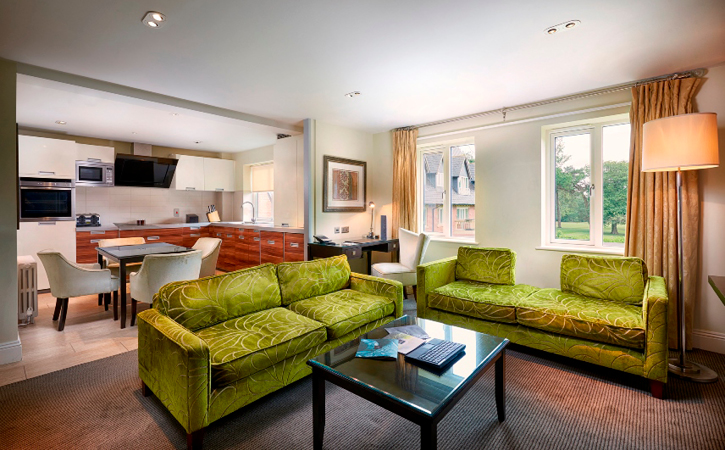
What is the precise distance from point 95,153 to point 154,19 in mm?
4528

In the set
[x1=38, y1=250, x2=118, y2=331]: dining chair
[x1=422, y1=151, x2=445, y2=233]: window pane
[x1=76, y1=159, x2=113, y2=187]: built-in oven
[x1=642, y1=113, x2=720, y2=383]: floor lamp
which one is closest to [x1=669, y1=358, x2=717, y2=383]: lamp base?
[x1=642, y1=113, x2=720, y2=383]: floor lamp

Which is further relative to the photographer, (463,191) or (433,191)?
(433,191)

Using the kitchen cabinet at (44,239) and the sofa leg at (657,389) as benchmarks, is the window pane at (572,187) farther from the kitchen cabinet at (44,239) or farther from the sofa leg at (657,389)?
the kitchen cabinet at (44,239)

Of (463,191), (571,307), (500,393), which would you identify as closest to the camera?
(500,393)

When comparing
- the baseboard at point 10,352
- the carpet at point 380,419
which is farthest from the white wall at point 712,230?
the baseboard at point 10,352

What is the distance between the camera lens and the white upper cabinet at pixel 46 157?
4.54 metres

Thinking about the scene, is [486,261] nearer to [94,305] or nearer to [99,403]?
[99,403]

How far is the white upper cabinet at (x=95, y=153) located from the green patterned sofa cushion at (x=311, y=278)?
4651 mm

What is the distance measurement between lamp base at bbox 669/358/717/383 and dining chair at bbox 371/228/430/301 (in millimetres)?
2355

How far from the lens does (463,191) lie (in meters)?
4.55

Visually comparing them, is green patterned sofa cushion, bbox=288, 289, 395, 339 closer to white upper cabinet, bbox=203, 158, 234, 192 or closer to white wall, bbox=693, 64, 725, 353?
white wall, bbox=693, 64, 725, 353

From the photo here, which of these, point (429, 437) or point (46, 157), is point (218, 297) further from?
point (46, 157)

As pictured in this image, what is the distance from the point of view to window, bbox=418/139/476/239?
4488 millimetres

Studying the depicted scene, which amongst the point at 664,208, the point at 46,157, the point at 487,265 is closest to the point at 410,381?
the point at 487,265
